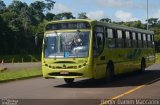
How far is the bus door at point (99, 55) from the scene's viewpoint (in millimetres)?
20469

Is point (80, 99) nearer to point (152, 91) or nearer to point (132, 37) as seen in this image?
point (152, 91)

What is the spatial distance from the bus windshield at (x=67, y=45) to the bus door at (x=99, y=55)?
21.4 inches

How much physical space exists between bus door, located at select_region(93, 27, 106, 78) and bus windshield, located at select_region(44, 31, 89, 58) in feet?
1.78

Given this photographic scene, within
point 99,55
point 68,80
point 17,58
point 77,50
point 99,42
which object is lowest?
point 17,58

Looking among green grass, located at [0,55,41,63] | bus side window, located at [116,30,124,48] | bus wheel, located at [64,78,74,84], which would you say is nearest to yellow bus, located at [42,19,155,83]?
bus side window, located at [116,30,124,48]

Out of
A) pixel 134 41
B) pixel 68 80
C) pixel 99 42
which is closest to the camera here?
pixel 99 42

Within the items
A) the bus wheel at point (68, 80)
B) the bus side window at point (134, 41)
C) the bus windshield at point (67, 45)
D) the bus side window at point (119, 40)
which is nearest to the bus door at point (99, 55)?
the bus windshield at point (67, 45)

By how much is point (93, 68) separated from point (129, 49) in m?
6.61

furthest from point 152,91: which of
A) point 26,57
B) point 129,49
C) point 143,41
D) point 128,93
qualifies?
point 26,57

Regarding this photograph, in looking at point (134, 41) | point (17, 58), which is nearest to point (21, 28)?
point (17, 58)

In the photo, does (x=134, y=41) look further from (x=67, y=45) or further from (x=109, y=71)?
(x=67, y=45)

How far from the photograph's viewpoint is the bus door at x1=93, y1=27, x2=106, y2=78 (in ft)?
67.2

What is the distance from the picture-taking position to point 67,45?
20.2 meters

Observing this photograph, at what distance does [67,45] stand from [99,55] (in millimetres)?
1570
